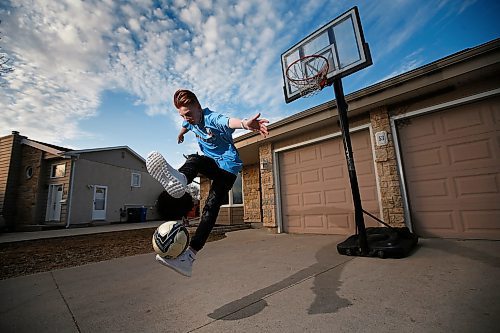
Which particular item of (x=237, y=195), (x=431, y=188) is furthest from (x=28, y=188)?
(x=431, y=188)

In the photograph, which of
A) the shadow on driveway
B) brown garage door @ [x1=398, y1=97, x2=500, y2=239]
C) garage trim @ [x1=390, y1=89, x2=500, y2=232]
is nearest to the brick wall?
garage trim @ [x1=390, y1=89, x2=500, y2=232]

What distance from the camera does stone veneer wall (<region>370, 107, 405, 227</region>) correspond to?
14.6 feet

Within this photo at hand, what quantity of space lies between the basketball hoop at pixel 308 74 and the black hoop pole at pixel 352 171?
1.30 ft

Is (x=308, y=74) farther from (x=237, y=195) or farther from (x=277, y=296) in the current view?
(x=237, y=195)

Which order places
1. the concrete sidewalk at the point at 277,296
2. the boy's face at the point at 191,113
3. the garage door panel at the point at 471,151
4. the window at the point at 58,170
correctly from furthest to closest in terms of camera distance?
the window at the point at 58,170, the garage door panel at the point at 471,151, the boy's face at the point at 191,113, the concrete sidewalk at the point at 277,296

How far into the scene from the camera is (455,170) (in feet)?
13.2

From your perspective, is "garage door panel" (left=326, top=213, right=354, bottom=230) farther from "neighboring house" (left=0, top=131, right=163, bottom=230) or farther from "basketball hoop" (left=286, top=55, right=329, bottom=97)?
"neighboring house" (left=0, top=131, right=163, bottom=230)

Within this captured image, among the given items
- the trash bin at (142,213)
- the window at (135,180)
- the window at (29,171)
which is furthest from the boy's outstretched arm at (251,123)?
the window at (135,180)

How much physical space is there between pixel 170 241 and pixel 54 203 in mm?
16954

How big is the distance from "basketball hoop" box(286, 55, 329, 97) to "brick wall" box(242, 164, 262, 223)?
5.45m

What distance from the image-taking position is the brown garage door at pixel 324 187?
16.6ft

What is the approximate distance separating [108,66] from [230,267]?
7093 mm

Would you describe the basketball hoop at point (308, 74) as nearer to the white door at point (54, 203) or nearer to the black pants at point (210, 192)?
the black pants at point (210, 192)

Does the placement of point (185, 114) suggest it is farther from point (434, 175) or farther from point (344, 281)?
point (434, 175)
